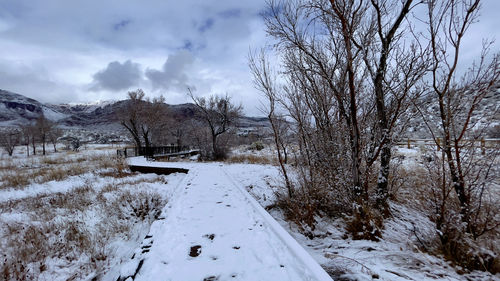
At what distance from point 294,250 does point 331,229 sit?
178 centimetres

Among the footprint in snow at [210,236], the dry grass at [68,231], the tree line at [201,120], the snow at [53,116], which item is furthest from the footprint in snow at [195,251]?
the snow at [53,116]

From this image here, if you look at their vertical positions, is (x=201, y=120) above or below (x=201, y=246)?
above

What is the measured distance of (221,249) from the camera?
9.08 ft

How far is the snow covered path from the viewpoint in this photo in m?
2.24

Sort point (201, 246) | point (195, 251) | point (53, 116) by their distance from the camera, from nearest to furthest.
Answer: point (195, 251), point (201, 246), point (53, 116)

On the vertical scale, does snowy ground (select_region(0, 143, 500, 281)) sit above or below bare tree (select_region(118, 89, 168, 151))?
below

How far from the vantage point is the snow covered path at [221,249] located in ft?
7.34

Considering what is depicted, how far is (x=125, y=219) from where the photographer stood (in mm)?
5008

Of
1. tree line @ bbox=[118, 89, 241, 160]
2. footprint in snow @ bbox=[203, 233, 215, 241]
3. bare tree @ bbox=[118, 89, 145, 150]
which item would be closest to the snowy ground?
footprint in snow @ bbox=[203, 233, 215, 241]

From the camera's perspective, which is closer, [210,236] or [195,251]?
[195,251]

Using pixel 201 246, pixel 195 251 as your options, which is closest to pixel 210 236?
pixel 201 246

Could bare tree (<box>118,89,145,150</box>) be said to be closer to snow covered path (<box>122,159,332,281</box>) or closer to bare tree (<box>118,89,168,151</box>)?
bare tree (<box>118,89,168,151</box>)

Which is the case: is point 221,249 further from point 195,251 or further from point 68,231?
point 68,231

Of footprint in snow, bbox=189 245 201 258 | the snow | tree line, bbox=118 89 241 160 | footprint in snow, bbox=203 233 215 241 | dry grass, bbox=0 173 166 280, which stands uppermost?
the snow
